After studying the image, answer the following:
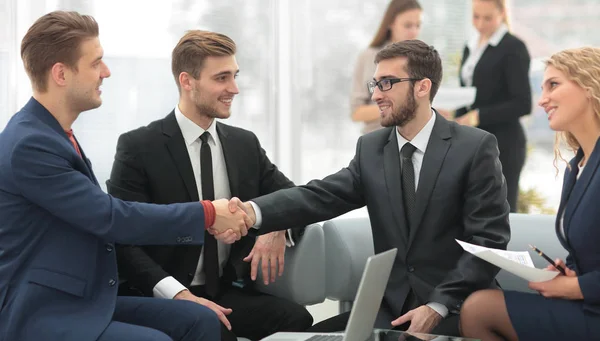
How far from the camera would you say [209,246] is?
123 inches

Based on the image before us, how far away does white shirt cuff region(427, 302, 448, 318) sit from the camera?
2.75 meters

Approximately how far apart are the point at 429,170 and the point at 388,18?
2.36 m

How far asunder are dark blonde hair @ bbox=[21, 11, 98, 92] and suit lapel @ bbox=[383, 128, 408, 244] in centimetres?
113

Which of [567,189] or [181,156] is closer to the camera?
[567,189]

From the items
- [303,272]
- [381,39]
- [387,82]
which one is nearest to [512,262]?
[387,82]

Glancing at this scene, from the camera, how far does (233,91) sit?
337 centimetres

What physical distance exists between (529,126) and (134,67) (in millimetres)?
3194

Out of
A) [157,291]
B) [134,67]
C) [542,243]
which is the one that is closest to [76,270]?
[157,291]

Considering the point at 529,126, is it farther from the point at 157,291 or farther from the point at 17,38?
the point at 157,291

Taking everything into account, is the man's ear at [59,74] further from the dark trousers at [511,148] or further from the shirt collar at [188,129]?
the dark trousers at [511,148]

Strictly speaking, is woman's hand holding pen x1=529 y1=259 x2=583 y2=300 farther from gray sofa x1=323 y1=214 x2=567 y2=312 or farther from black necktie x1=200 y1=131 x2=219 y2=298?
black necktie x1=200 y1=131 x2=219 y2=298

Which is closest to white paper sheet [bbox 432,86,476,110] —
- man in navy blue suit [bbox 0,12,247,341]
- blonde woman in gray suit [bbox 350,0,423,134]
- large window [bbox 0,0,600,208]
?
blonde woman in gray suit [bbox 350,0,423,134]

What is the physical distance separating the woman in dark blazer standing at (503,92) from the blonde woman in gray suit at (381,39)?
43cm

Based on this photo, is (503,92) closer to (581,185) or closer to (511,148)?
(511,148)
